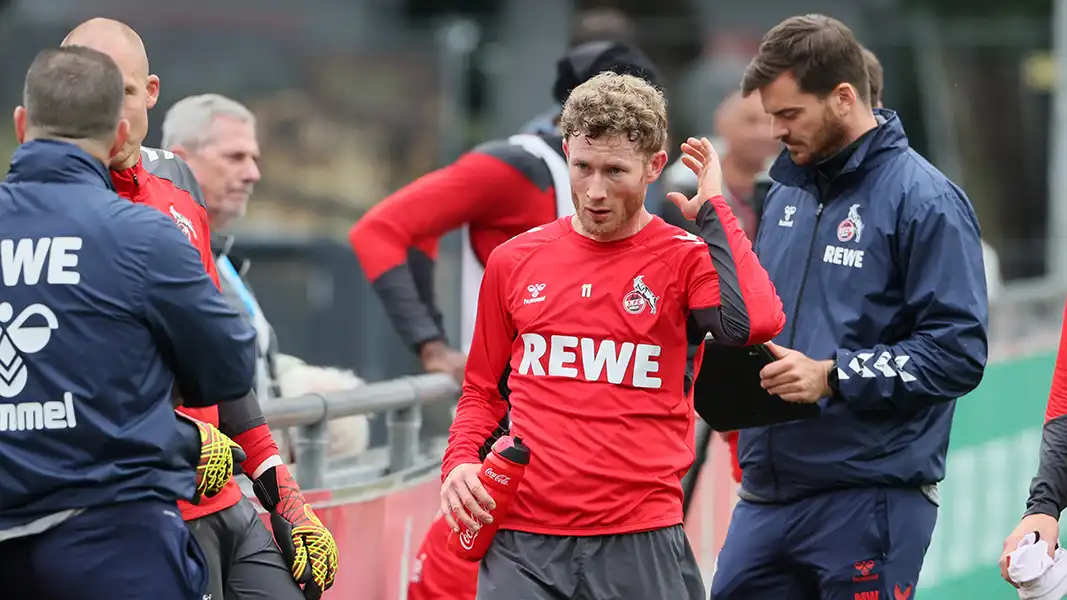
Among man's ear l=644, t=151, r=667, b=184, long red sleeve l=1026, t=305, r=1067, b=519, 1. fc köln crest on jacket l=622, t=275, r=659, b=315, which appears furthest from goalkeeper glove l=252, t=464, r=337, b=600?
long red sleeve l=1026, t=305, r=1067, b=519

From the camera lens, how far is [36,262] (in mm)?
3506

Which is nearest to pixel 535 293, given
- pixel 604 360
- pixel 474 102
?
pixel 604 360

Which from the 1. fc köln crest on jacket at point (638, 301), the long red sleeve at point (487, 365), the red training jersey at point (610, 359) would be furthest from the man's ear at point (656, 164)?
the long red sleeve at point (487, 365)

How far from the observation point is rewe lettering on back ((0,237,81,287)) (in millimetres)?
3502

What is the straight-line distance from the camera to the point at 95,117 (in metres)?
3.64

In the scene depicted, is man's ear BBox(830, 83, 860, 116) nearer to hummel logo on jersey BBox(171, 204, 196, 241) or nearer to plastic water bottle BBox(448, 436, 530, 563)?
plastic water bottle BBox(448, 436, 530, 563)

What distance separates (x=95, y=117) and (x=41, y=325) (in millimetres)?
453

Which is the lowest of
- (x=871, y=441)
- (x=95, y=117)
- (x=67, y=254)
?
(x=871, y=441)

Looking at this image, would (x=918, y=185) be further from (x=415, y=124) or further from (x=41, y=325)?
(x=415, y=124)

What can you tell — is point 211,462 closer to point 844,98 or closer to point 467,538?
point 467,538

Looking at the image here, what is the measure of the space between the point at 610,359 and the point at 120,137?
1.24 m

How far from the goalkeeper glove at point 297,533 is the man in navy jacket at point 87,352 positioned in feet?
2.15

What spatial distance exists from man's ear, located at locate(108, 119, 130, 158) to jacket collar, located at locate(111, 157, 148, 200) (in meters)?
0.24

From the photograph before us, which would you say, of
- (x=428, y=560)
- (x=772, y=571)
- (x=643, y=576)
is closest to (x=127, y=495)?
(x=643, y=576)
